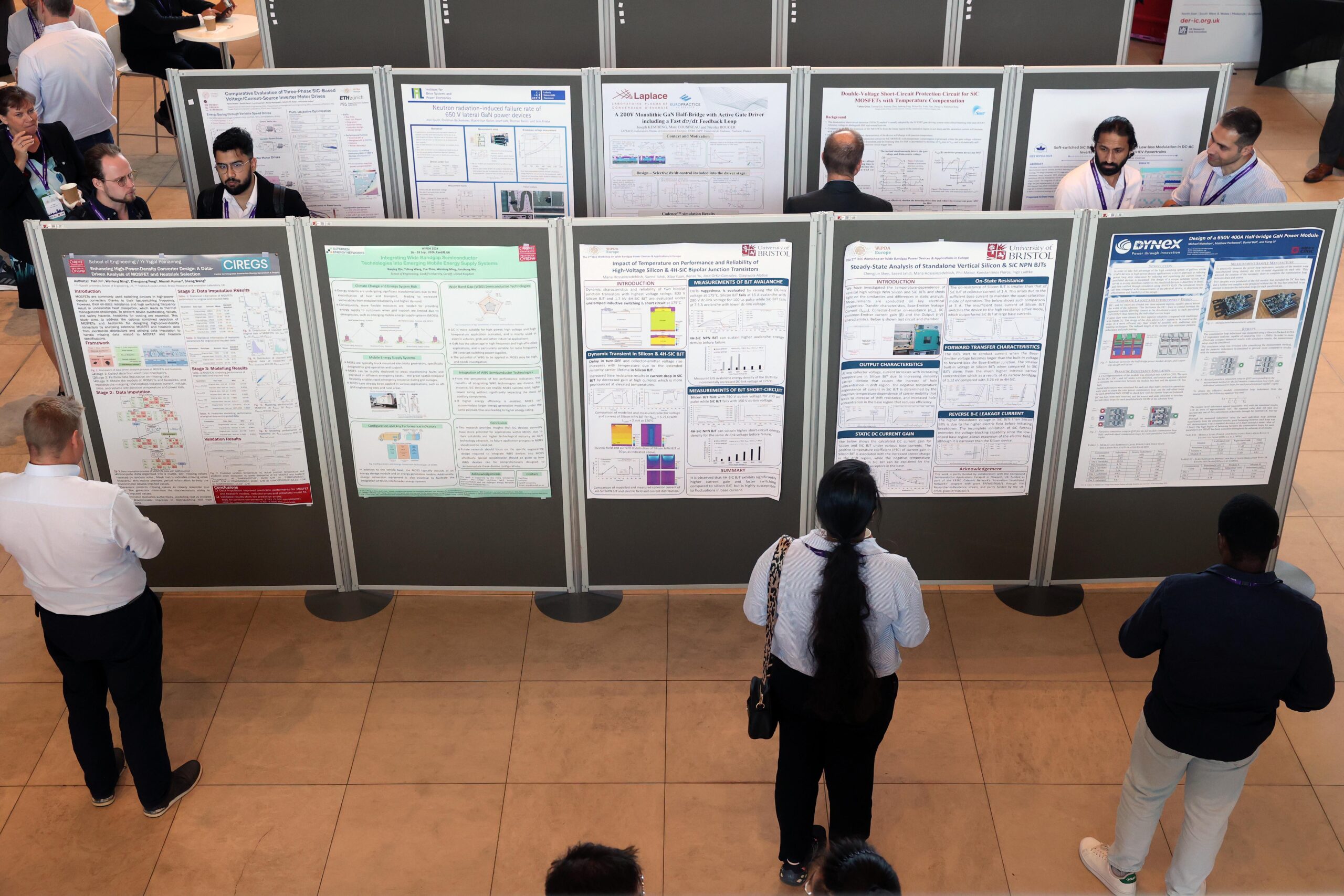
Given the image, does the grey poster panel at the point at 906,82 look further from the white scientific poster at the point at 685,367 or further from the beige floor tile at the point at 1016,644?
the beige floor tile at the point at 1016,644

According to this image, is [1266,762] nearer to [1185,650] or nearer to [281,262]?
[1185,650]

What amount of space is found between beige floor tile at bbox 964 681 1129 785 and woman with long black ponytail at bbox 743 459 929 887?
935mm

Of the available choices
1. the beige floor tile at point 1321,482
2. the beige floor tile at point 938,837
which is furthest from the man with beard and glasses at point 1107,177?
the beige floor tile at point 938,837

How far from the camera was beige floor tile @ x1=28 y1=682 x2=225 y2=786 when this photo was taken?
4.06 meters

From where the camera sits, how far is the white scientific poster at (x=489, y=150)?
18.0 feet

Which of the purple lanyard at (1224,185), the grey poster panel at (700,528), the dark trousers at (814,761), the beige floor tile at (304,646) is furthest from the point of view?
the purple lanyard at (1224,185)

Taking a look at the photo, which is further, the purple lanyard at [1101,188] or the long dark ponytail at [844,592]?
the purple lanyard at [1101,188]

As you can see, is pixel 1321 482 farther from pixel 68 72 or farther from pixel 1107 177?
pixel 68 72

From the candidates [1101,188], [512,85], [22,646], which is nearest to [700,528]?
[512,85]

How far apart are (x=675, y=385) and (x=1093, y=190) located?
229 cm

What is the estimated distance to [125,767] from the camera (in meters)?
4.11

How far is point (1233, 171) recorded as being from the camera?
527 centimetres

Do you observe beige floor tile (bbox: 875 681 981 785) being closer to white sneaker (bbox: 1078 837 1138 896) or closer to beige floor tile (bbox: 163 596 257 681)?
white sneaker (bbox: 1078 837 1138 896)

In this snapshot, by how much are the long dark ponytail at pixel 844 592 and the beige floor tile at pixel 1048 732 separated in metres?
1.30
